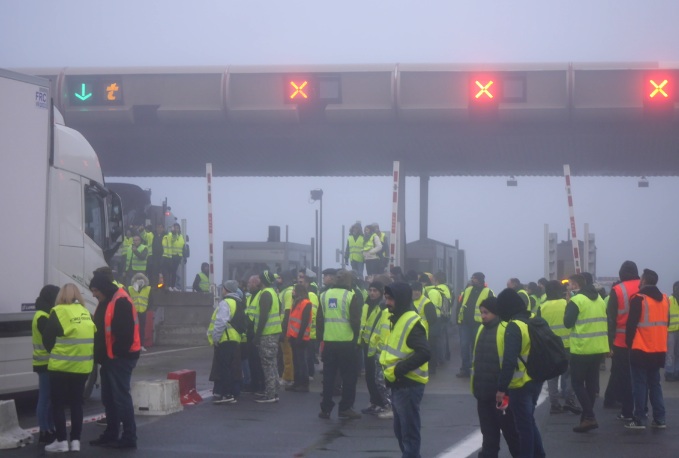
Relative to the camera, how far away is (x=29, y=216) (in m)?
13.4

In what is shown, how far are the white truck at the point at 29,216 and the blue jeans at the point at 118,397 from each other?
214 cm

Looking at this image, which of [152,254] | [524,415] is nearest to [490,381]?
[524,415]

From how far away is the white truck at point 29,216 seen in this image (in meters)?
13.1

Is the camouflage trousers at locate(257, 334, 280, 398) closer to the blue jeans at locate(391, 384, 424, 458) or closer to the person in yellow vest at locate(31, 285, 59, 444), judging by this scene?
the person in yellow vest at locate(31, 285, 59, 444)

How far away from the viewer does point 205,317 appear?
2730cm

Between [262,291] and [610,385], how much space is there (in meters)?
4.90

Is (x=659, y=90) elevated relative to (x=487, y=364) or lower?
elevated

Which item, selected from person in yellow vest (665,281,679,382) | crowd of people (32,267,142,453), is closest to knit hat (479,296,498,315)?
crowd of people (32,267,142,453)

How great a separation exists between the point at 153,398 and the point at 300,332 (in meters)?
3.15

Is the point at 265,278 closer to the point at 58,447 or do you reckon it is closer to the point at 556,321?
the point at 556,321

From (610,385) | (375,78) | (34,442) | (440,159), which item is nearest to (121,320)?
(34,442)

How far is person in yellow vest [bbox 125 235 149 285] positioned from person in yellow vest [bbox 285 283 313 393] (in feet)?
34.3

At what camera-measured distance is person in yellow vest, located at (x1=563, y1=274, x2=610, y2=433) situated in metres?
13.1

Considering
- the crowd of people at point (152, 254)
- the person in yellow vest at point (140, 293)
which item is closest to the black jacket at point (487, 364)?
the person in yellow vest at point (140, 293)
